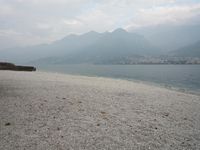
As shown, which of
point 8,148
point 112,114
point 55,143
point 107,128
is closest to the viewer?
point 8,148

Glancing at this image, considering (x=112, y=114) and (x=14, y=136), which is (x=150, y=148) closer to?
(x=112, y=114)

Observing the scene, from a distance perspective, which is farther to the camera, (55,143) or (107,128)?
(107,128)

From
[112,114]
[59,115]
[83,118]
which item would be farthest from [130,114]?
[59,115]

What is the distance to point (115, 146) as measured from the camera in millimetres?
5883

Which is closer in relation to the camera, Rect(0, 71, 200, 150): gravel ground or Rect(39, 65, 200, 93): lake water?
Rect(0, 71, 200, 150): gravel ground

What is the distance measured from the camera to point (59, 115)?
342 inches

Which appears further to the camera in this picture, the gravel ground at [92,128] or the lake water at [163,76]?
the lake water at [163,76]

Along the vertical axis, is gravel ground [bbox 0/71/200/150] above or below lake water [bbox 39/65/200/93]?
below

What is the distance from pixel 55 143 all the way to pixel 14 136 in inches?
58.3

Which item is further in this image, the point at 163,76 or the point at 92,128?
the point at 163,76

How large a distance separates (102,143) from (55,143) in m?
1.41

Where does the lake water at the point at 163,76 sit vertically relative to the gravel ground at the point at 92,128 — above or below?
above

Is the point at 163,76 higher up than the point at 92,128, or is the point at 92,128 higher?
the point at 163,76

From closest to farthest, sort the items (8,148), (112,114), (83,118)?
(8,148) < (83,118) < (112,114)
